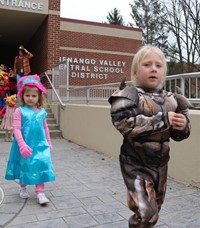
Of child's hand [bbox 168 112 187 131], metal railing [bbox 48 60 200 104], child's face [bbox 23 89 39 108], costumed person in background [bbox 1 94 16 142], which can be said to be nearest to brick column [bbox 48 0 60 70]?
metal railing [bbox 48 60 200 104]

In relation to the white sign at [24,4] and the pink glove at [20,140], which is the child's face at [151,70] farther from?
the white sign at [24,4]

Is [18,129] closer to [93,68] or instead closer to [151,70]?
[151,70]

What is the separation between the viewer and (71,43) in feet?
54.6

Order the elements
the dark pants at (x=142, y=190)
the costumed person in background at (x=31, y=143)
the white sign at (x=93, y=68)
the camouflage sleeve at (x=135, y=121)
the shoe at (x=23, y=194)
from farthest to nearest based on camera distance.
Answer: the white sign at (x=93, y=68) < the shoe at (x=23, y=194) < the costumed person in background at (x=31, y=143) < the dark pants at (x=142, y=190) < the camouflage sleeve at (x=135, y=121)

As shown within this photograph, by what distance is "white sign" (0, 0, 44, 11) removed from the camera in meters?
11.0

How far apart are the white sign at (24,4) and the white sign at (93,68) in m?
4.88

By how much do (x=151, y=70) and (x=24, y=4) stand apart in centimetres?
1037

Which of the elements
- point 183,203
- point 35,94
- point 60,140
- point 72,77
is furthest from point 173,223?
point 72,77

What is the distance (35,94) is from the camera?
12.1ft

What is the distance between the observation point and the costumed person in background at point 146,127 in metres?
1.87

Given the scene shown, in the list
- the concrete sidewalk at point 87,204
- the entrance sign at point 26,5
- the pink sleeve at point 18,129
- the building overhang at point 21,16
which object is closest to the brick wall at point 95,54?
the building overhang at point 21,16

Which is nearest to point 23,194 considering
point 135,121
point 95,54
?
point 135,121

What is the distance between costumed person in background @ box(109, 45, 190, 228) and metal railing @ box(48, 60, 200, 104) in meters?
2.51

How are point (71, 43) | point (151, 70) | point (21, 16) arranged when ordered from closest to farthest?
1. point (151, 70)
2. point (21, 16)
3. point (71, 43)
